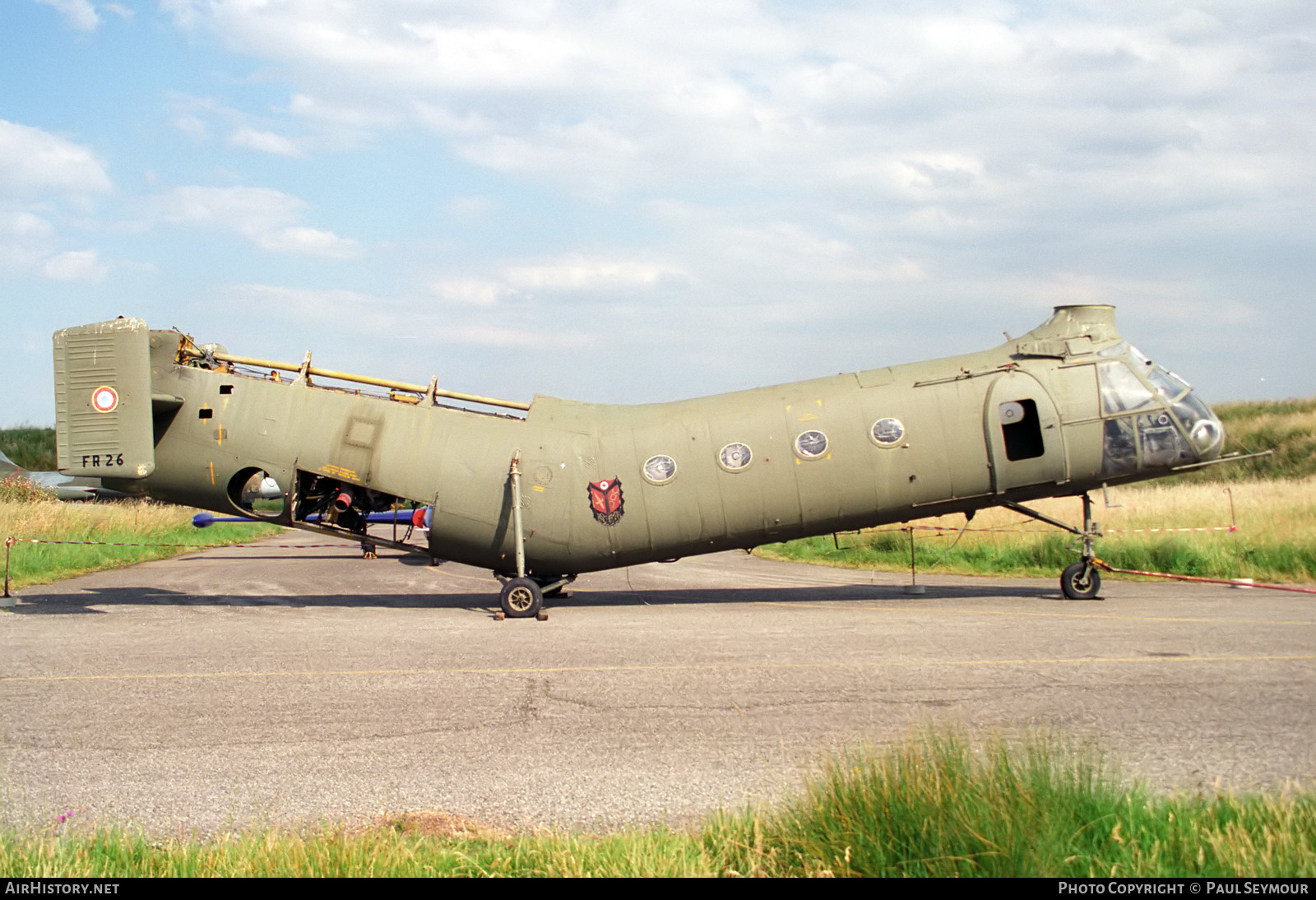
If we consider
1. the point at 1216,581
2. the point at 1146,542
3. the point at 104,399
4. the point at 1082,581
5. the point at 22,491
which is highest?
the point at 22,491

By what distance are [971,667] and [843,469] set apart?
18.1 ft

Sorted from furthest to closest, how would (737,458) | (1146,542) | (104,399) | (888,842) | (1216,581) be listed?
1. (1146,542)
2. (1216,581)
3. (104,399)
4. (737,458)
5. (888,842)

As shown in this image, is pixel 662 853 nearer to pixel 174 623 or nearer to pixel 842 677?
pixel 842 677

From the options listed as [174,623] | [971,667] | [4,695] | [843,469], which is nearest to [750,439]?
[843,469]

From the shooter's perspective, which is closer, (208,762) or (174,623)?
(208,762)

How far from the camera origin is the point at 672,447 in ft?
55.0

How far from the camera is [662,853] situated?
5395mm

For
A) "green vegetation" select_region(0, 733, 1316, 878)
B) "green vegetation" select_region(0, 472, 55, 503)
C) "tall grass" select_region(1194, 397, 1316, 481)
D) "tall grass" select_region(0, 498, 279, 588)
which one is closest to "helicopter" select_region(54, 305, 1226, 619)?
"tall grass" select_region(0, 498, 279, 588)

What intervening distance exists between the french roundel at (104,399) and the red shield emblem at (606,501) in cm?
812

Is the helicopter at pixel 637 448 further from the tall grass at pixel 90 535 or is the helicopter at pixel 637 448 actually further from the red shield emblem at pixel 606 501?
the tall grass at pixel 90 535

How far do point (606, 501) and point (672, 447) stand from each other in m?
1.40

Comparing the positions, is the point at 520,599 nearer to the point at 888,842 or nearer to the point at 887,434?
the point at 887,434

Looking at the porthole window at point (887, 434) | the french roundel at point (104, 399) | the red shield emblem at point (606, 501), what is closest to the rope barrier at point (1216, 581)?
the porthole window at point (887, 434)

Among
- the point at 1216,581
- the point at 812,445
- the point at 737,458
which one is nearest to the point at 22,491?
the point at 737,458
